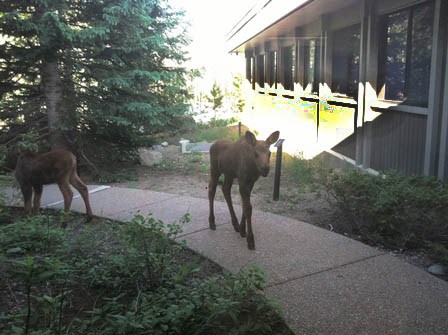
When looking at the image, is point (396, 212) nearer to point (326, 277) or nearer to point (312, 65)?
point (326, 277)

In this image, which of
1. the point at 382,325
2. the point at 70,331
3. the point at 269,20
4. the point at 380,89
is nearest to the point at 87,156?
the point at 269,20

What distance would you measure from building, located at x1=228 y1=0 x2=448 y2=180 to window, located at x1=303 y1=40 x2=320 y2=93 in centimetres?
3

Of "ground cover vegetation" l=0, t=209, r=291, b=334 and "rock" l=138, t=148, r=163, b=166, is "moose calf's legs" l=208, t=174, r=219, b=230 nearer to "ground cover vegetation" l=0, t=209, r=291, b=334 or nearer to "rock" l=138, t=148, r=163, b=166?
"ground cover vegetation" l=0, t=209, r=291, b=334

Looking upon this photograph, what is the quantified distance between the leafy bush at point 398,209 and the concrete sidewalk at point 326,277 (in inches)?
16.2

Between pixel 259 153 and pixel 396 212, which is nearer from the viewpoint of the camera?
pixel 259 153

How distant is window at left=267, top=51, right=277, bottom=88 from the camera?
1641 cm

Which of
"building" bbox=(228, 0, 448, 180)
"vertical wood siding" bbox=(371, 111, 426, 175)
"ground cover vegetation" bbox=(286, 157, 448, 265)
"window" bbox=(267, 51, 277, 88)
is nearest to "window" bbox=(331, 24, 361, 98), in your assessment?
"building" bbox=(228, 0, 448, 180)

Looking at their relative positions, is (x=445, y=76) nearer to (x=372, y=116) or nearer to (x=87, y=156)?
(x=372, y=116)

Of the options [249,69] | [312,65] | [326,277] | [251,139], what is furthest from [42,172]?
[249,69]

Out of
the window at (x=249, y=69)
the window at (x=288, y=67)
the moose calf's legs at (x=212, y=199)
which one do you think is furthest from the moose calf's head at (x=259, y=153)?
the window at (x=249, y=69)

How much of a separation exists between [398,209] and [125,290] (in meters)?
3.03

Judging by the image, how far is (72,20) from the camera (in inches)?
330

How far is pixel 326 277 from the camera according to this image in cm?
396

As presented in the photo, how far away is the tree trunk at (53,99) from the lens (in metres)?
8.73
